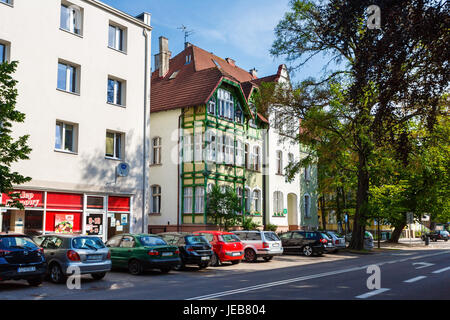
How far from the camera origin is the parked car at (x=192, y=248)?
19.1 m

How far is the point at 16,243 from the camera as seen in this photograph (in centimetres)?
1324

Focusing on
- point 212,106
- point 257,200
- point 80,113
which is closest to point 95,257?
point 80,113

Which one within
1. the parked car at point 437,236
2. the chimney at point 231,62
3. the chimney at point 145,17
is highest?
the chimney at point 231,62

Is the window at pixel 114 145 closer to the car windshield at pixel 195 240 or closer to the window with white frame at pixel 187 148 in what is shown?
the car windshield at pixel 195 240

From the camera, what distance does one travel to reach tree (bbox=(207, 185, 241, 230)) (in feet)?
104

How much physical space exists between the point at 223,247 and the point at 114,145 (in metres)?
7.98

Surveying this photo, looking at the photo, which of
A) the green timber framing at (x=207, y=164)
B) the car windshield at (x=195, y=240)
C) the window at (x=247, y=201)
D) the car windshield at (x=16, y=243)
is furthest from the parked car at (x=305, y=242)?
the car windshield at (x=16, y=243)

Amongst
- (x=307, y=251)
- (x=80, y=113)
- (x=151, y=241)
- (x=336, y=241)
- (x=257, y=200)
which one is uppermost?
(x=80, y=113)

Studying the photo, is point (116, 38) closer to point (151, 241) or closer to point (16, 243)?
point (151, 241)

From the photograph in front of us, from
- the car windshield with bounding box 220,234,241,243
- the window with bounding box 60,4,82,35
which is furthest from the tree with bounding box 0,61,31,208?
the car windshield with bounding box 220,234,241,243

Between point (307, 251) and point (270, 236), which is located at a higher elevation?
point (270, 236)

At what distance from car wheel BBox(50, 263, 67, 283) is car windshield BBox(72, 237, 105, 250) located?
0.83 m

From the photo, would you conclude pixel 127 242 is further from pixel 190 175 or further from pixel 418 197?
pixel 418 197

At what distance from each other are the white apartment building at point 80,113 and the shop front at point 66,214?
0.14 ft
